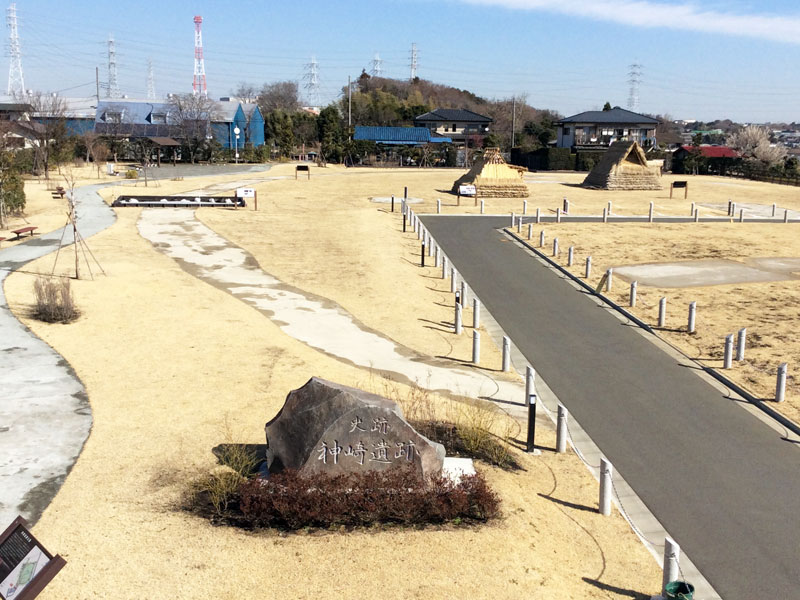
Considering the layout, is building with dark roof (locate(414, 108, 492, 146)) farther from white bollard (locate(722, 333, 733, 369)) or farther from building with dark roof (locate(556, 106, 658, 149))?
white bollard (locate(722, 333, 733, 369))

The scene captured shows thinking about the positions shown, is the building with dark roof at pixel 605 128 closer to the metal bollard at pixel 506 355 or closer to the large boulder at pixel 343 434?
the metal bollard at pixel 506 355

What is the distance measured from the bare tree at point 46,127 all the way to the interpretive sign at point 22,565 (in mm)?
48521

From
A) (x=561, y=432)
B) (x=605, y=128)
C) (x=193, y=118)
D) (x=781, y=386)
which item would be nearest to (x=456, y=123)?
(x=605, y=128)

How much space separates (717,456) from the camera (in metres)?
12.6

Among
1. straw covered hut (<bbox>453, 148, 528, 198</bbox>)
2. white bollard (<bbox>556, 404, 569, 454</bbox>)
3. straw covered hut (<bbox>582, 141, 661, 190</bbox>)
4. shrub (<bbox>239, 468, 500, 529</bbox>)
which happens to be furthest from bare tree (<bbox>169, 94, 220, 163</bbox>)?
shrub (<bbox>239, 468, 500, 529</bbox>)

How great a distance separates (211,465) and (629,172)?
50.7 m

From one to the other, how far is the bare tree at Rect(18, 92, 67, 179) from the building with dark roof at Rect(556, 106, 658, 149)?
170 feet

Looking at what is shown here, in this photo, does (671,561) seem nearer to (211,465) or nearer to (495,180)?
(211,465)

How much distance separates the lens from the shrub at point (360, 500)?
30.1 feet

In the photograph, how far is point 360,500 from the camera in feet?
30.5

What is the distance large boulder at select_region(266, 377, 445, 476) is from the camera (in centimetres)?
973

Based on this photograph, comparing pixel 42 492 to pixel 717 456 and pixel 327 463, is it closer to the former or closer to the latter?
pixel 327 463

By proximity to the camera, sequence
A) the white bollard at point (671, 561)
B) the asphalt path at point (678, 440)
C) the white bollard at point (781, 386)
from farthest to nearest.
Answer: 1. the white bollard at point (781, 386)
2. the asphalt path at point (678, 440)
3. the white bollard at point (671, 561)

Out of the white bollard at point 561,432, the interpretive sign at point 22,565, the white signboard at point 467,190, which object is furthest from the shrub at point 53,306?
the white signboard at point 467,190
